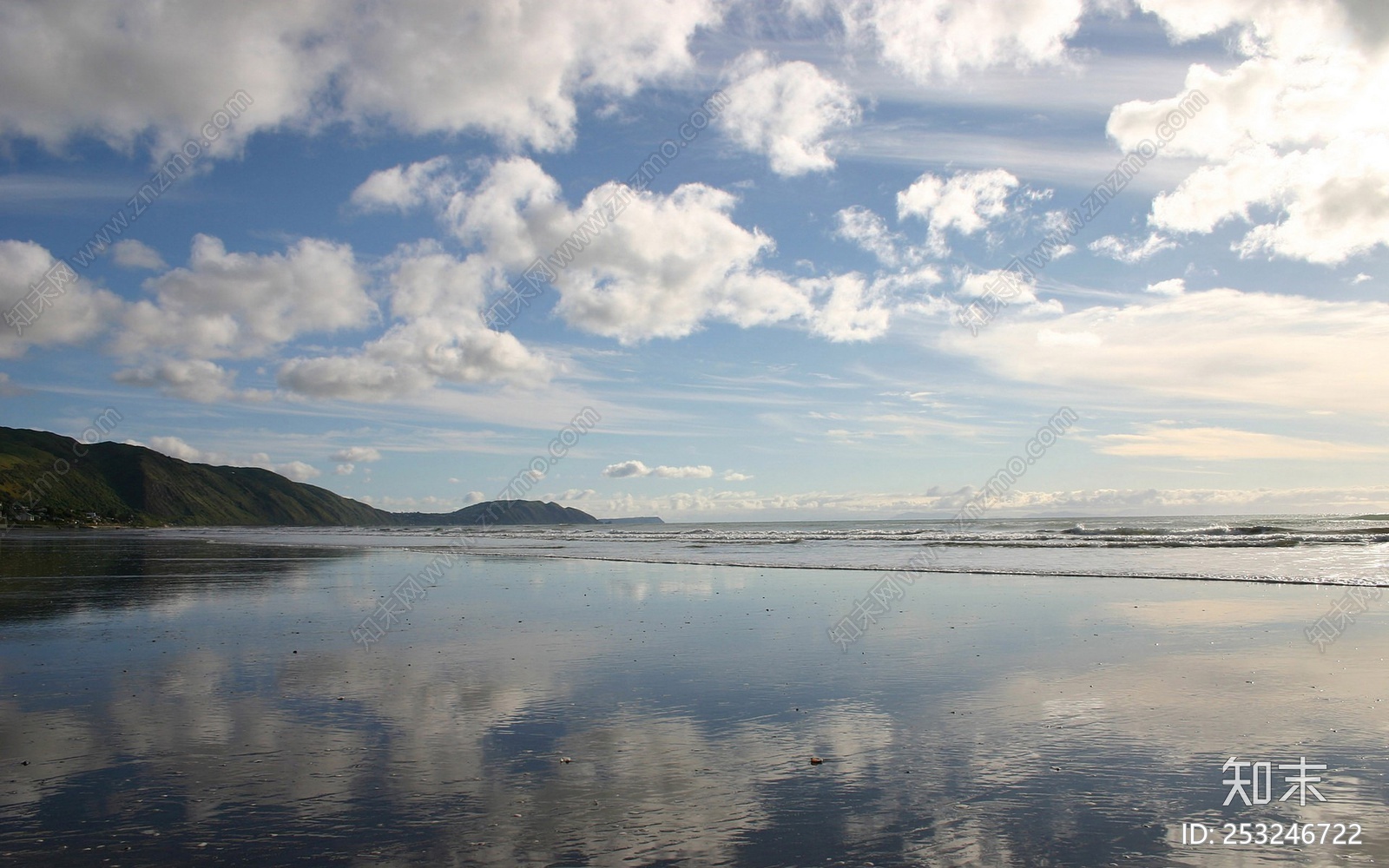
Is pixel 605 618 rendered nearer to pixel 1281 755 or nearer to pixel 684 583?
pixel 684 583

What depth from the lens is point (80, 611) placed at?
2038 cm

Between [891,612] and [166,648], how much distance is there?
→ 1553 centimetres

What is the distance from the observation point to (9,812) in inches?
267

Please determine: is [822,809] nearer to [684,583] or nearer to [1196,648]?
[1196,648]

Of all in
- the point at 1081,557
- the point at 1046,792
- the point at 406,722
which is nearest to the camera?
the point at 1046,792

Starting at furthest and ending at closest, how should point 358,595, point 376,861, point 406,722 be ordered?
point 358,595
point 406,722
point 376,861

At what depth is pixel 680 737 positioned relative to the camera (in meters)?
9.00

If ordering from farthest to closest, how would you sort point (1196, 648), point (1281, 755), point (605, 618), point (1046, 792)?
point (605, 618) < point (1196, 648) < point (1281, 755) < point (1046, 792)

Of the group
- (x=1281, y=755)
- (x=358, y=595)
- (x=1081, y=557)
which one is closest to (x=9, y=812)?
(x=1281, y=755)

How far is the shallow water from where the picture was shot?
20.4 ft

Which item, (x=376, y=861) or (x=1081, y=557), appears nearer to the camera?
(x=376, y=861)

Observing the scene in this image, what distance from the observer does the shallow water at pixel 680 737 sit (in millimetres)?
6232

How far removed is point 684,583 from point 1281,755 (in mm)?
21292

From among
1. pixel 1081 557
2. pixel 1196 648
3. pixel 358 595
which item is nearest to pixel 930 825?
pixel 1196 648
